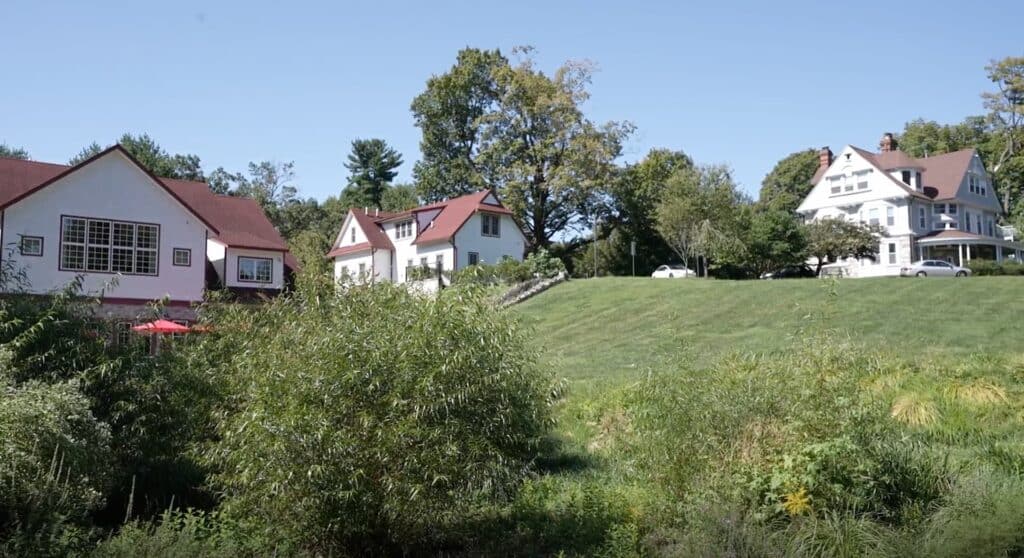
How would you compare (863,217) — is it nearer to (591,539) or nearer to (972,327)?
(972,327)

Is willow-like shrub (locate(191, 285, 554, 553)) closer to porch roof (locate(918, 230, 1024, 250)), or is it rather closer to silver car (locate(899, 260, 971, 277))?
silver car (locate(899, 260, 971, 277))

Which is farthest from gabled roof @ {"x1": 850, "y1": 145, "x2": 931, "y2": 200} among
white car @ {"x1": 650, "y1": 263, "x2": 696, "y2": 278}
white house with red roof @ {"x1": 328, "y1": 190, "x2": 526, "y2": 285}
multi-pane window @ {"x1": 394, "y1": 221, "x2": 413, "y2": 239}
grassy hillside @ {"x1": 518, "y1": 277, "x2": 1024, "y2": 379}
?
multi-pane window @ {"x1": 394, "y1": 221, "x2": 413, "y2": 239}

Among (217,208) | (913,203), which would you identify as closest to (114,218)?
(217,208)

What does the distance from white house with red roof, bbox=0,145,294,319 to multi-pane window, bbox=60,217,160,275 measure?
0.04 m

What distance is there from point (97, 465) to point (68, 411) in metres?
0.72

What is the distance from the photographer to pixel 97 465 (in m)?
9.55

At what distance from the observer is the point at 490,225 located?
5159 cm

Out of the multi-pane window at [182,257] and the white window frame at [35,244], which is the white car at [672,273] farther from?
the white window frame at [35,244]

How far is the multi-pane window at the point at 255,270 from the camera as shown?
39531mm

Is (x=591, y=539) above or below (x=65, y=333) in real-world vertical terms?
below

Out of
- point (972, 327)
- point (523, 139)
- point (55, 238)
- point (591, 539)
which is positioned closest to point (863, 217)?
point (523, 139)

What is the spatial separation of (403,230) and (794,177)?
1422 inches

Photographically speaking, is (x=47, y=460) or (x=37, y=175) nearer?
(x=47, y=460)

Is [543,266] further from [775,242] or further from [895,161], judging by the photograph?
[895,161]
